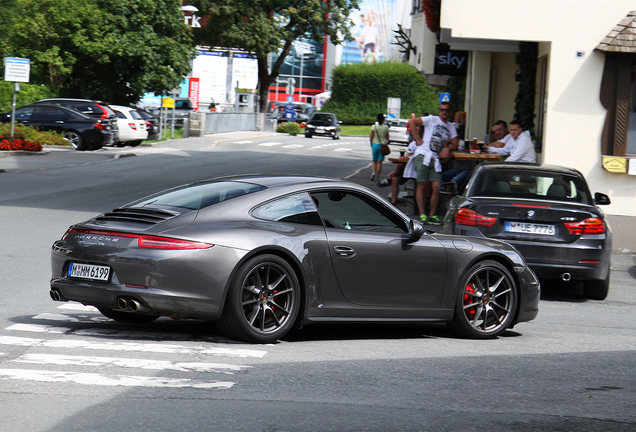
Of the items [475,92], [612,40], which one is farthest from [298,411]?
[475,92]

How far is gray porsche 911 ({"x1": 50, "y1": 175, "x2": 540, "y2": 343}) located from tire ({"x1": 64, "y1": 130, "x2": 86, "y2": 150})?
25680 millimetres

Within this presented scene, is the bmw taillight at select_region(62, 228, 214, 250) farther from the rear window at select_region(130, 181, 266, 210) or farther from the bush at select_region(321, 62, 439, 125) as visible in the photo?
the bush at select_region(321, 62, 439, 125)

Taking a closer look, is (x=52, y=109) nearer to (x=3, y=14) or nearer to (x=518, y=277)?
(x=3, y=14)

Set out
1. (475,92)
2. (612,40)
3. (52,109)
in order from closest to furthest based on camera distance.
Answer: (612,40), (475,92), (52,109)

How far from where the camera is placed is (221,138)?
4619 cm

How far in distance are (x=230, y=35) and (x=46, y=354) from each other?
54737 millimetres

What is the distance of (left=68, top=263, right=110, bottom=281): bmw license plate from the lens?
628cm

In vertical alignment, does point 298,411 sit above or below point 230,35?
below

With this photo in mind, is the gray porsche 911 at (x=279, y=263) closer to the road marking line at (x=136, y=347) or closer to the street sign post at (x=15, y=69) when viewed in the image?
the road marking line at (x=136, y=347)

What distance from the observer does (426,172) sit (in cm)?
1586

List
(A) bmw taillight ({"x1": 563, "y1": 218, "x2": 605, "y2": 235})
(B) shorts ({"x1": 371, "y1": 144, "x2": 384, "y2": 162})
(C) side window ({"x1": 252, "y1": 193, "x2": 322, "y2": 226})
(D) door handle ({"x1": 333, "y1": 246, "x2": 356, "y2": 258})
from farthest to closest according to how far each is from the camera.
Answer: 1. (B) shorts ({"x1": 371, "y1": 144, "x2": 384, "y2": 162})
2. (A) bmw taillight ({"x1": 563, "y1": 218, "x2": 605, "y2": 235})
3. (D) door handle ({"x1": 333, "y1": 246, "x2": 356, "y2": 258})
4. (C) side window ({"x1": 252, "y1": 193, "x2": 322, "y2": 226})

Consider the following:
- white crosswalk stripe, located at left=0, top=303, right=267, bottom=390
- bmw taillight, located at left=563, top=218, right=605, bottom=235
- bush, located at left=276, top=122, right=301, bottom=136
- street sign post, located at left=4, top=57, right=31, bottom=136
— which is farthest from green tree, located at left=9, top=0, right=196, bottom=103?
white crosswalk stripe, located at left=0, top=303, right=267, bottom=390

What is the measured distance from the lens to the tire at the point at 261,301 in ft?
20.7

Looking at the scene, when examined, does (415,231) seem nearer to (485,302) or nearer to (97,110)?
(485,302)
